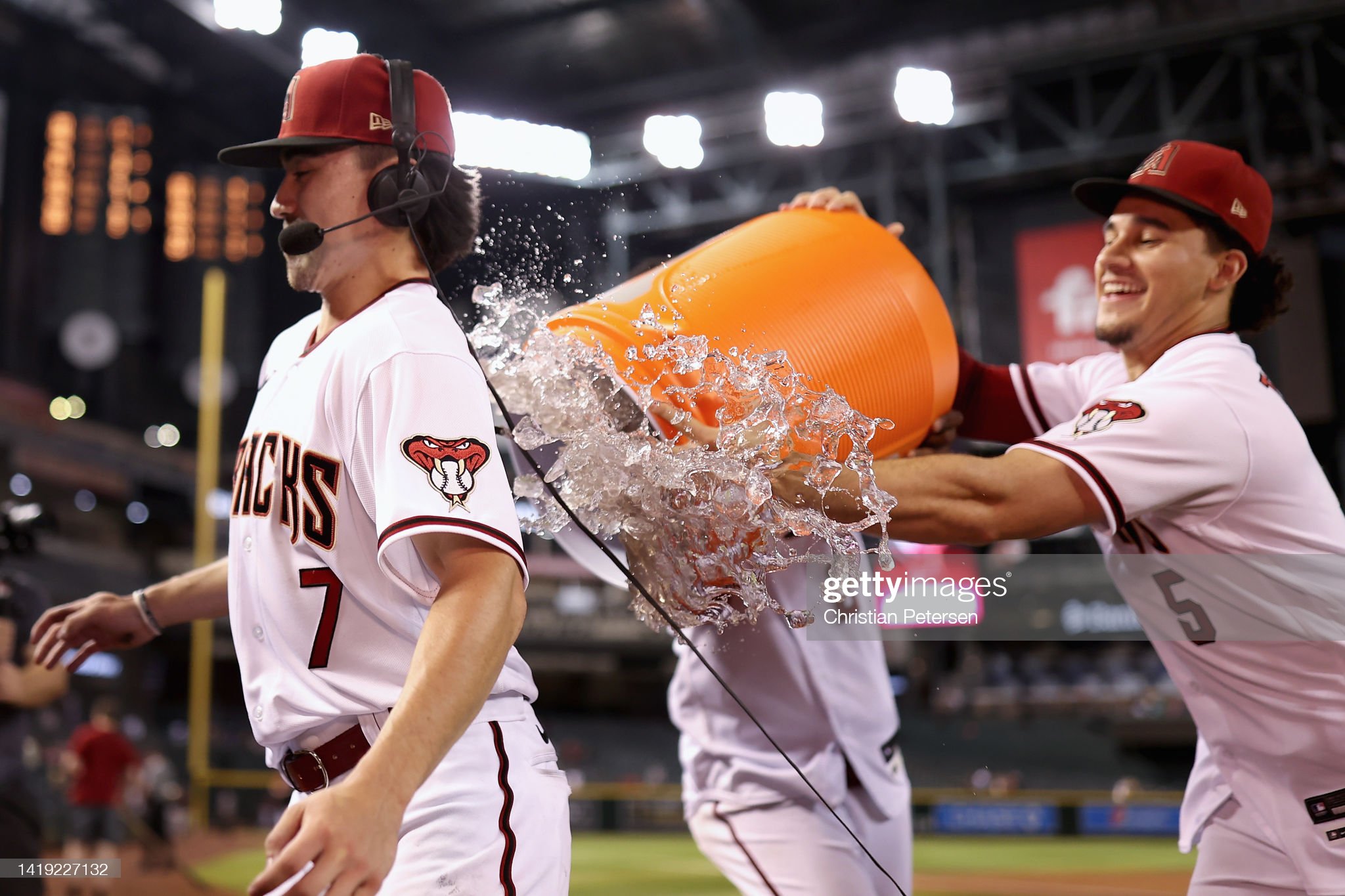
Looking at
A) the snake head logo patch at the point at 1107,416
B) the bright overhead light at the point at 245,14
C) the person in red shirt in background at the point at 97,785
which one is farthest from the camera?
the person in red shirt in background at the point at 97,785

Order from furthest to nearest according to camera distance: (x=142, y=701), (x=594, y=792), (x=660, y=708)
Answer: (x=660, y=708) → (x=142, y=701) → (x=594, y=792)

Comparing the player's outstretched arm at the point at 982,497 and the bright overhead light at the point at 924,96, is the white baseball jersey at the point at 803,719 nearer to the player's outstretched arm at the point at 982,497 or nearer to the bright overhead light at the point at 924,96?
the player's outstretched arm at the point at 982,497

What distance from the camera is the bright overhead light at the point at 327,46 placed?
1.81 m

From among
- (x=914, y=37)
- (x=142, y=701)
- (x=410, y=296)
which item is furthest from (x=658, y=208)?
(x=142, y=701)

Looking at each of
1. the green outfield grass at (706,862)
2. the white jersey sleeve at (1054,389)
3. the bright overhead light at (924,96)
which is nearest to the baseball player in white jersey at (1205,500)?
the white jersey sleeve at (1054,389)

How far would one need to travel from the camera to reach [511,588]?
140 cm

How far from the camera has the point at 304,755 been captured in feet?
5.22

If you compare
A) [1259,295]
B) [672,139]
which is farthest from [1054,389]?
[672,139]

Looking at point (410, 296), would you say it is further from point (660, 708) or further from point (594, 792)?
point (660, 708)

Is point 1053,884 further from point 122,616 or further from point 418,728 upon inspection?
point 418,728

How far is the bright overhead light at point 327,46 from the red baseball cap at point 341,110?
5 cm

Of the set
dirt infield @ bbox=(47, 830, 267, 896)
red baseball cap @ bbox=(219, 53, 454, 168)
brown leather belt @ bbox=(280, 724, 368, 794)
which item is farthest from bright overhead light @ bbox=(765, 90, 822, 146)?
dirt infield @ bbox=(47, 830, 267, 896)

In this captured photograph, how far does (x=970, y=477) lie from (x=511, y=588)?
841 millimetres

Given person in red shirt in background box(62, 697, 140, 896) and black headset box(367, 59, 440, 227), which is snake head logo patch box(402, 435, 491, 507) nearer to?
black headset box(367, 59, 440, 227)
